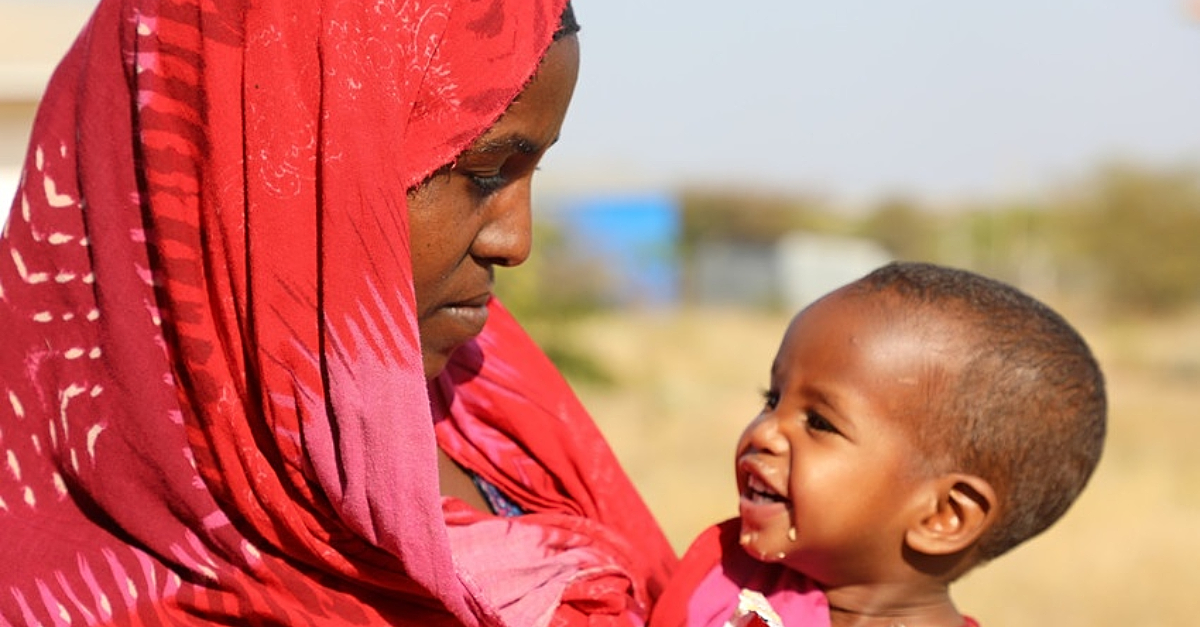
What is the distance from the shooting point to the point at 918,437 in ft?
7.70

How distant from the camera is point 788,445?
240 cm

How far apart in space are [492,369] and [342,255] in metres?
0.70

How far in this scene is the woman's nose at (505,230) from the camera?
2.18 meters

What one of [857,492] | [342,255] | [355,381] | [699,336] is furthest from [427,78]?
[699,336]

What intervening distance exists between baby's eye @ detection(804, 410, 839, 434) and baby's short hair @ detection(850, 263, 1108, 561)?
13cm

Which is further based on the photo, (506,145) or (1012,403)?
(1012,403)

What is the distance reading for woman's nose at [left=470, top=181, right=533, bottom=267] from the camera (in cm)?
218

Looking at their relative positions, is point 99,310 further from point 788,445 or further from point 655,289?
point 655,289

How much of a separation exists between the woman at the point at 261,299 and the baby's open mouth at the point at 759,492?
0.36 meters

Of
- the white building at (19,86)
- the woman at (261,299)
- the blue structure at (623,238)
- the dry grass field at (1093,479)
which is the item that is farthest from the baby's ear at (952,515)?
the blue structure at (623,238)

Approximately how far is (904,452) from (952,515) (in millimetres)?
126

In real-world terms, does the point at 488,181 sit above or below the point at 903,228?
below

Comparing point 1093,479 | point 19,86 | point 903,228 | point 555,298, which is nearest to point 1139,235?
point 903,228

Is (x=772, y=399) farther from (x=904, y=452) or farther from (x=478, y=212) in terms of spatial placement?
(x=478, y=212)
